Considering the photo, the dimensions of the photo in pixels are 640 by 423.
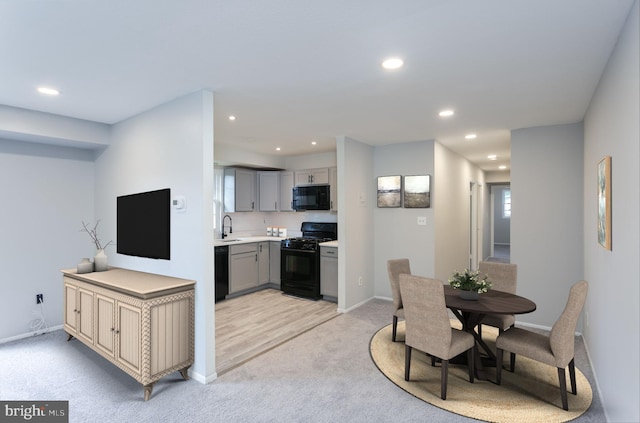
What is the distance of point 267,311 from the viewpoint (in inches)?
186

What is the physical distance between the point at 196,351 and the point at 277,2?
273 centimetres

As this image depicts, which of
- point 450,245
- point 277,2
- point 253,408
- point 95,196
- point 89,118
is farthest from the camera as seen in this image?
point 450,245

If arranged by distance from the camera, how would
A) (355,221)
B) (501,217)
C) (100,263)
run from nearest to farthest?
(100,263)
(355,221)
(501,217)

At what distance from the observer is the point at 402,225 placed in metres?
5.14

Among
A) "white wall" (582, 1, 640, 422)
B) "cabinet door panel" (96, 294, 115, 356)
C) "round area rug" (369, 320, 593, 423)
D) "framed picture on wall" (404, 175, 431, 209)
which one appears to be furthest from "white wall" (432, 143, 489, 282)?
"cabinet door panel" (96, 294, 115, 356)

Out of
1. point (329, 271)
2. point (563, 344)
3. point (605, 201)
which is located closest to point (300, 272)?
point (329, 271)

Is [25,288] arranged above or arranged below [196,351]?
above

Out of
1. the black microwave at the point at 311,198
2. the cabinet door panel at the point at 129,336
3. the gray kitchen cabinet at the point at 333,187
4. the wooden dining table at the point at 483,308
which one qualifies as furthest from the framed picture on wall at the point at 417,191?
the cabinet door panel at the point at 129,336

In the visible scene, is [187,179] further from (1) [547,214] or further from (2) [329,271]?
(1) [547,214]

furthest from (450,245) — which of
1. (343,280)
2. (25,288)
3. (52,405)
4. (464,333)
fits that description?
(25,288)

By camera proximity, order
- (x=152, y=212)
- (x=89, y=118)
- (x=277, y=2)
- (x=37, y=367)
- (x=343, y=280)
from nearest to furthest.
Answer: (x=277, y=2) < (x=37, y=367) < (x=152, y=212) < (x=89, y=118) < (x=343, y=280)

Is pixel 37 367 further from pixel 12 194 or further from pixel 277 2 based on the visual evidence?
pixel 277 2

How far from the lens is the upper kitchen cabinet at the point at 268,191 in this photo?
21.1 feet

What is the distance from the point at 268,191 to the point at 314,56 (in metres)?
4.38
